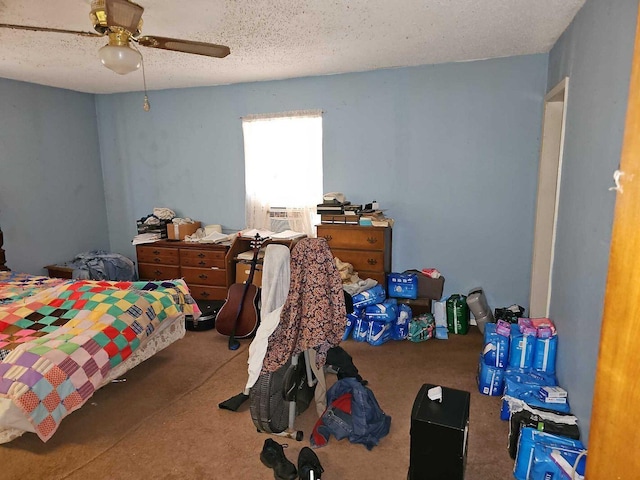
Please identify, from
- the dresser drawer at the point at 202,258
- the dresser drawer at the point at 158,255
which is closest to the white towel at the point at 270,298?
the dresser drawer at the point at 202,258

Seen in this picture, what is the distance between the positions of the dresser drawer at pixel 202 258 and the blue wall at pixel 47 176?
155cm

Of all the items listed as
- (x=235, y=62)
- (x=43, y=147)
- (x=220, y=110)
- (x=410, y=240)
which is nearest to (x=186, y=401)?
(x=410, y=240)

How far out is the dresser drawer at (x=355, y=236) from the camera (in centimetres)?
Result: 379

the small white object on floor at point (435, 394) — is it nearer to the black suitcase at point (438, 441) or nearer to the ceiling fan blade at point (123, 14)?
the black suitcase at point (438, 441)

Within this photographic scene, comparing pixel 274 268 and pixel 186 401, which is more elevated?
pixel 274 268

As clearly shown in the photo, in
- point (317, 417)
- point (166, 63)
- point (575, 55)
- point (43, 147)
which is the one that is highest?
point (166, 63)

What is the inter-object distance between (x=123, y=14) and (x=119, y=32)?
188 mm

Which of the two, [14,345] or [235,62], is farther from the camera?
[235,62]

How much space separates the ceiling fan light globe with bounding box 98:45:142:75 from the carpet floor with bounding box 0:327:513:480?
205 centimetres

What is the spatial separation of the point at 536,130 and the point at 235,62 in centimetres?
281

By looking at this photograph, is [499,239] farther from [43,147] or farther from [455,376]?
[43,147]

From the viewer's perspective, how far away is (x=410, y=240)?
4125 mm

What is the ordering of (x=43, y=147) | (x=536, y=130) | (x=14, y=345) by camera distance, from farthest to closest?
(x=43, y=147)
(x=536, y=130)
(x=14, y=345)

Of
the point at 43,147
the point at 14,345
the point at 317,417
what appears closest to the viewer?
the point at 14,345
